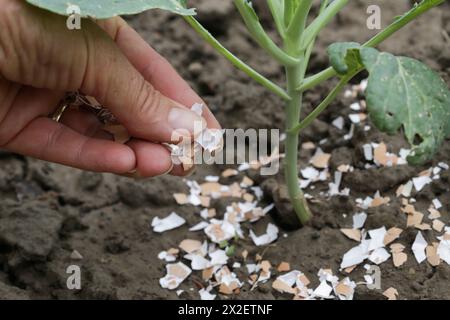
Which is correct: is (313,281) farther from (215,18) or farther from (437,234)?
(215,18)

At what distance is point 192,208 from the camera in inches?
57.2

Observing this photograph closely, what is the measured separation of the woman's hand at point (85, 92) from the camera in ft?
3.23

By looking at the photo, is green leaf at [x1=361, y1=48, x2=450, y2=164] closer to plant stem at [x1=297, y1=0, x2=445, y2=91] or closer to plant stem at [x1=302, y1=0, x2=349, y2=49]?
plant stem at [x1=297, y1=0, x2=445, y2=91]

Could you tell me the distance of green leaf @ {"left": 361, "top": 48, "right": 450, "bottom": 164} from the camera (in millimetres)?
907

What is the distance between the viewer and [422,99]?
0.96 metres

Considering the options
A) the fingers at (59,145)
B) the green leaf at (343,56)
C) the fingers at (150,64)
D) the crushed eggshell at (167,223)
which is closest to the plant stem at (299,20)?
the green leaf at (343,56)

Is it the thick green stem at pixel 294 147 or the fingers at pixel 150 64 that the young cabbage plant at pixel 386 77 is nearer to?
the thick green stem at pixel 294 147

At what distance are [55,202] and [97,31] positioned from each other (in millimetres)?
546

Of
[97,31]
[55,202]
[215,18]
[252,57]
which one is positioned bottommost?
[55,202]

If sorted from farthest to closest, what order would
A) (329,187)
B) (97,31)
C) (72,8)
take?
(329,187)
(97,31)
(72,8)

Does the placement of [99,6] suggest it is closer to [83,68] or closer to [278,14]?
[83,68]

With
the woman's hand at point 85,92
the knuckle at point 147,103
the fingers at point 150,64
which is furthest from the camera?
the fingers at point 150,64
